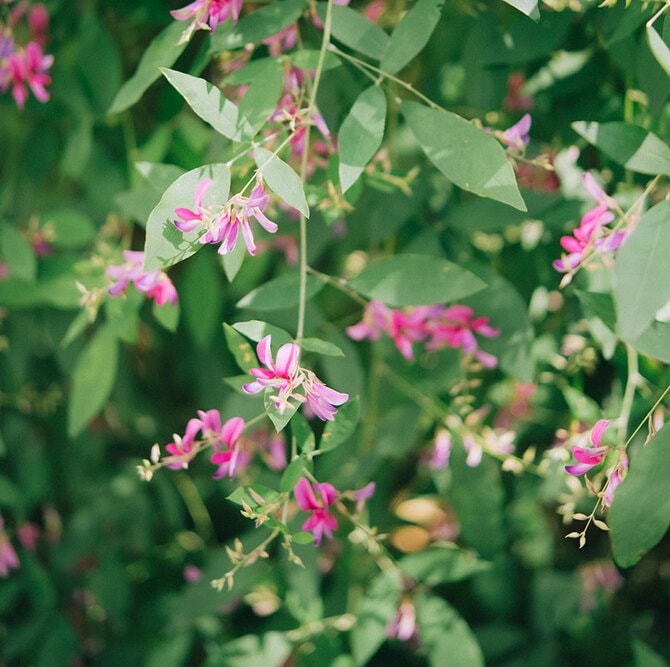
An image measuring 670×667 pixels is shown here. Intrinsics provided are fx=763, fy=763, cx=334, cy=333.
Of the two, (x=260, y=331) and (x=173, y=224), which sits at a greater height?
(x=173, y=224)

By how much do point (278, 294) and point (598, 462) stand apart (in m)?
0.35

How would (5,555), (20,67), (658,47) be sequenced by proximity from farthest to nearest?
(5,555)
(20,67)
(658,47)

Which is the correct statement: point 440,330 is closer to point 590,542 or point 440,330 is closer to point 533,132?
point 533,132

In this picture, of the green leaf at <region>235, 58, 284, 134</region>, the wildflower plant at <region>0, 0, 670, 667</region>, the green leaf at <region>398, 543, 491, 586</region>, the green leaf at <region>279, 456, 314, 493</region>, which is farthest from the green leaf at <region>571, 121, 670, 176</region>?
the green leaf at <region>398, 543, 491, 586</region>

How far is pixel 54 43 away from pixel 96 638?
1028 mm

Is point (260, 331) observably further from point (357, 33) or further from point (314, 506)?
point (357, 33)

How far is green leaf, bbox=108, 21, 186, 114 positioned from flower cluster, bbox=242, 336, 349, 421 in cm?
32

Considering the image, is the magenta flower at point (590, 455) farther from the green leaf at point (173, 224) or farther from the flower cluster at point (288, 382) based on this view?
the green leaf at point (173, 224)

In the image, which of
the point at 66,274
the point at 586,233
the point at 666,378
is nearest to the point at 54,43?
the point at 66,274

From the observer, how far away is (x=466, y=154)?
2.19ft

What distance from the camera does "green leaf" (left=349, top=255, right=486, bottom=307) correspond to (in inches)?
31.4

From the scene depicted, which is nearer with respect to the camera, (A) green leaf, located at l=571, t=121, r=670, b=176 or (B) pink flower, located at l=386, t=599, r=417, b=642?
(A) green leaf, located at l=571, t=121, r=670, b=176

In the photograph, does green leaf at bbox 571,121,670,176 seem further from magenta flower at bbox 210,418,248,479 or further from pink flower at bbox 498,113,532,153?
magenta flower at bbox 210,418,248,479

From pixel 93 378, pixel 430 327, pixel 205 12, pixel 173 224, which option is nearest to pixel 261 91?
pixel 205 12
